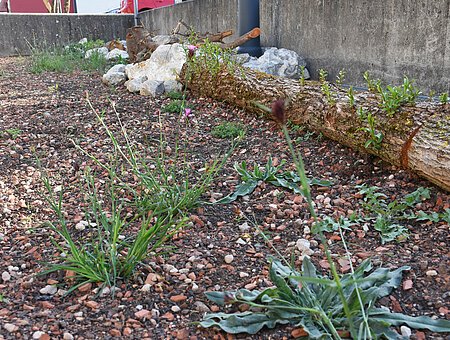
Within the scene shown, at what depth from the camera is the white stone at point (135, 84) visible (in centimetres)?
580

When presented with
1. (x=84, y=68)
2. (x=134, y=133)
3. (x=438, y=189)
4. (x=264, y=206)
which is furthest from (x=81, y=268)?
(x=84, y=68)

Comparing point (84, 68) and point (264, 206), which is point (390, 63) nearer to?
point (264, 206)

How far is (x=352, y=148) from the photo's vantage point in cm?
329

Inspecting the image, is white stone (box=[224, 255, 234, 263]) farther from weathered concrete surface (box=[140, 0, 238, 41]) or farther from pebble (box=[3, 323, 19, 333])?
weathered concrete surface (box=[140, 0, 238, 41])

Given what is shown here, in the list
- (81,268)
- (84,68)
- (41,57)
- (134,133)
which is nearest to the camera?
(81,268)

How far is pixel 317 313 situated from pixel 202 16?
807 cm

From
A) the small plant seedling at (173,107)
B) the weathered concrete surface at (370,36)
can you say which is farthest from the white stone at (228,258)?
the weathered concrete surface at (370,36)

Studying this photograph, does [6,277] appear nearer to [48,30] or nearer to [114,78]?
[114,78]

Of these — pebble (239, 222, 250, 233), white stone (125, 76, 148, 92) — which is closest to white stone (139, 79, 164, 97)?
white stone (125, 76, 148, 92)

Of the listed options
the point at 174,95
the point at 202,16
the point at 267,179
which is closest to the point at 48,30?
the point at 202,16

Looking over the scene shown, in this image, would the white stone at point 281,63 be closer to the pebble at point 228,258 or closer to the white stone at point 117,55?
the white stone at point 117,55

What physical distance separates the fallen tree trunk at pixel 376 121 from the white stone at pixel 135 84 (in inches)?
63.5

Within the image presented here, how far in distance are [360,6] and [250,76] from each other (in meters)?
1.80

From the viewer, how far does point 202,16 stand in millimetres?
9031
